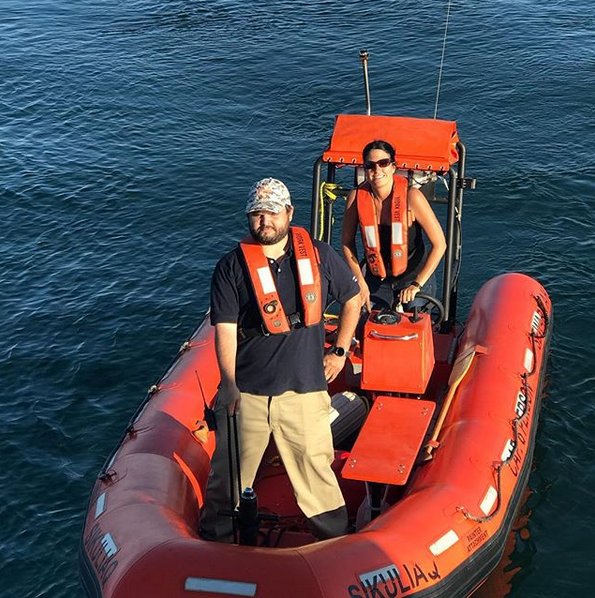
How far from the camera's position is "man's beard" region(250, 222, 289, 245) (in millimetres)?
4559

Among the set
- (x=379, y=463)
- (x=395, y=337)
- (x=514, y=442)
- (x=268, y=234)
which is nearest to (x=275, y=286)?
(x=268, y=234)

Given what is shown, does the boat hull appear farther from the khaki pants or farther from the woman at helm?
the woman at helm

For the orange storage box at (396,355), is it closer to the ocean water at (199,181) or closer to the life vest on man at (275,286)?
the life vest on man at (275,286)

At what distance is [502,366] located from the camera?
656 centimetres

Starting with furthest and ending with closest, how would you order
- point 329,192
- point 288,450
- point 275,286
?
point 329,192, point 288,450, point 275,286

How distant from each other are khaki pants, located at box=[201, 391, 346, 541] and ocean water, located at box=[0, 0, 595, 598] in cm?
187

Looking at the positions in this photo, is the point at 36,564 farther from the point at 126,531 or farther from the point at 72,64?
the point at 72,64

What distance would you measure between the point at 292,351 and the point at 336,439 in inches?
62.2

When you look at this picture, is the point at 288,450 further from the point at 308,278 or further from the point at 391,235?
the point at 391,235

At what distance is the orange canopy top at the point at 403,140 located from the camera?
6.80 meters

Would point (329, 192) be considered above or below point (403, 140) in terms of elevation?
below

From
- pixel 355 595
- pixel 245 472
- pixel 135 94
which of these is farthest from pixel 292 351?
pixel 135 94

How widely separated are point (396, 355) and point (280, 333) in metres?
1.55

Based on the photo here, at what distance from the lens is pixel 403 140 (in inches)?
272
